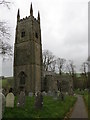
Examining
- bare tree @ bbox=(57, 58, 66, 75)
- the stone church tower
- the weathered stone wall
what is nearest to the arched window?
the stone church tower

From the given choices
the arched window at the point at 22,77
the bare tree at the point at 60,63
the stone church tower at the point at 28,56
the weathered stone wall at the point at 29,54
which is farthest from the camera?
the bare tree at the point at 60,63

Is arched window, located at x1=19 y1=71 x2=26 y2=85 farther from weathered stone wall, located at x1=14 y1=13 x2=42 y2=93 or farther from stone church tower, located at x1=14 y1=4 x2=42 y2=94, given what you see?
weathered stone wall, located at x1=14 y1=13 x2=42 y2=93

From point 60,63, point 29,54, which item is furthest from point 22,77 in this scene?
point 60,63

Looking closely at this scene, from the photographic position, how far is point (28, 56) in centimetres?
4756

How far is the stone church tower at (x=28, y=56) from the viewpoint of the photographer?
151ft

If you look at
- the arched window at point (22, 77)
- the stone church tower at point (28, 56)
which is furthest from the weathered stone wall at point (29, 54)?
the arched window at point (22, 77)

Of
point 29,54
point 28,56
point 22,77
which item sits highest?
point 29,54

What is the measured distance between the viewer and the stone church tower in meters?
46.1

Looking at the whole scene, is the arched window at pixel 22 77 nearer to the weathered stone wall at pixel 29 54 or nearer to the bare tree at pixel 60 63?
the weathered stone wall at pixel 29 54

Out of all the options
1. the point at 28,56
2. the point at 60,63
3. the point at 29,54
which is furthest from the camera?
the point at 60,63

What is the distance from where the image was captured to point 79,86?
77.8m

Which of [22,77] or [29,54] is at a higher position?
[29,54]

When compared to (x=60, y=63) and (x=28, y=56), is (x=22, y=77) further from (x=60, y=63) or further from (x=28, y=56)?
(x=60, y=63)

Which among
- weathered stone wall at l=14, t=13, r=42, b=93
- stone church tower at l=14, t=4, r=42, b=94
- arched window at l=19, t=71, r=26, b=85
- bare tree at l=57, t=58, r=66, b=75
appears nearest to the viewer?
weathered stone wall at l=14, t=13, r=42, b=93
